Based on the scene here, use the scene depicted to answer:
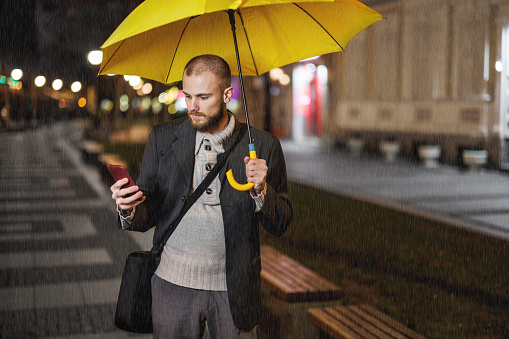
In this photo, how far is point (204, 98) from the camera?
8.71 ft

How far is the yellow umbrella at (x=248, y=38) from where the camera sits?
10.6ft

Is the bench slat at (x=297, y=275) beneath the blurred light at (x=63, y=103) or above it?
beneath

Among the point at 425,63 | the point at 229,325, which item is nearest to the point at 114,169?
the point at 229,325

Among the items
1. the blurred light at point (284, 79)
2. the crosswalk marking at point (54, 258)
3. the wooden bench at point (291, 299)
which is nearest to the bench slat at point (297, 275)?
the wooden bench at point (291, 299)

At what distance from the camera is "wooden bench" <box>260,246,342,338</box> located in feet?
14.7

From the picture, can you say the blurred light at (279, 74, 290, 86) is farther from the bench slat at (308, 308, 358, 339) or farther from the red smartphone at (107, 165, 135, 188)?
the red smartphone at (107, 165, 135, 188)

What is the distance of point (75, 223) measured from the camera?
9945mm

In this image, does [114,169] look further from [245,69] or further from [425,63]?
[425,63]

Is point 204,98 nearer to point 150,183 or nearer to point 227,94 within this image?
point 227,94

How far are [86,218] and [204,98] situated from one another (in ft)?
26.9

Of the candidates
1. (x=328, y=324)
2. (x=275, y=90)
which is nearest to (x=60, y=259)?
(x=328, y=324)

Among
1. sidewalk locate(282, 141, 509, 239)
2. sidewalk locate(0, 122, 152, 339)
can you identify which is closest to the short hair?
sidewalk locate(0, 122, 152, 339)

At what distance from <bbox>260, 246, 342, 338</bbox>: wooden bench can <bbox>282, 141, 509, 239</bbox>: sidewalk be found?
3884 mm

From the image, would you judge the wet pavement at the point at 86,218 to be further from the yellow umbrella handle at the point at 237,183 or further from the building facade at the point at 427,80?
the yellow umbrella handle at the point at 237,183
